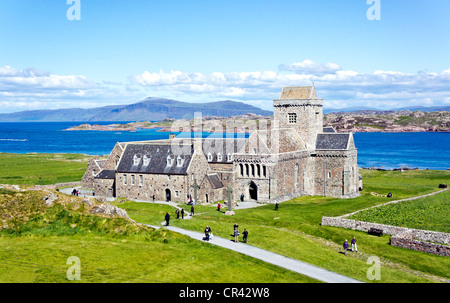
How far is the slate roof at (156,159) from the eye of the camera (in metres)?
65.6

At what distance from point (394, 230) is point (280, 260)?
1676cm

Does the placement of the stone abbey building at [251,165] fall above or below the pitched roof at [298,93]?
below

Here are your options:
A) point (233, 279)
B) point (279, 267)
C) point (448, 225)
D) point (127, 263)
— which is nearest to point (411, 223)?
point (448, 225)

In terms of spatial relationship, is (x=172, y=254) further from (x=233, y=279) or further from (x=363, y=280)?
(x=363, y=280)

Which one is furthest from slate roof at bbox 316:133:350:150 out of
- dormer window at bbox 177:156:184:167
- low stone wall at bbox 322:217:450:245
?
low stone wall at bbox 322:217:450:245

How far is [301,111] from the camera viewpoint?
7625cm

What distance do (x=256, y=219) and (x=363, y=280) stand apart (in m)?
21.0

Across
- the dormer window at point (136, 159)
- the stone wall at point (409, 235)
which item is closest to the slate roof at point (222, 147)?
the dormer window at point (136, 159)

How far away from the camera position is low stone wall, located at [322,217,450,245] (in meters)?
44.8

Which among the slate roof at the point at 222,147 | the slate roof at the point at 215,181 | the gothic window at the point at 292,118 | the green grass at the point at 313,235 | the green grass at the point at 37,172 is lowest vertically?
the green grass at the point at 37,172

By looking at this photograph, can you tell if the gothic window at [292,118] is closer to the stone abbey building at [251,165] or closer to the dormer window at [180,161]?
the stone abbey building at [251,165]

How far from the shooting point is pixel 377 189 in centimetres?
8044

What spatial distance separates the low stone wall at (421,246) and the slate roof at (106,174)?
137ft
